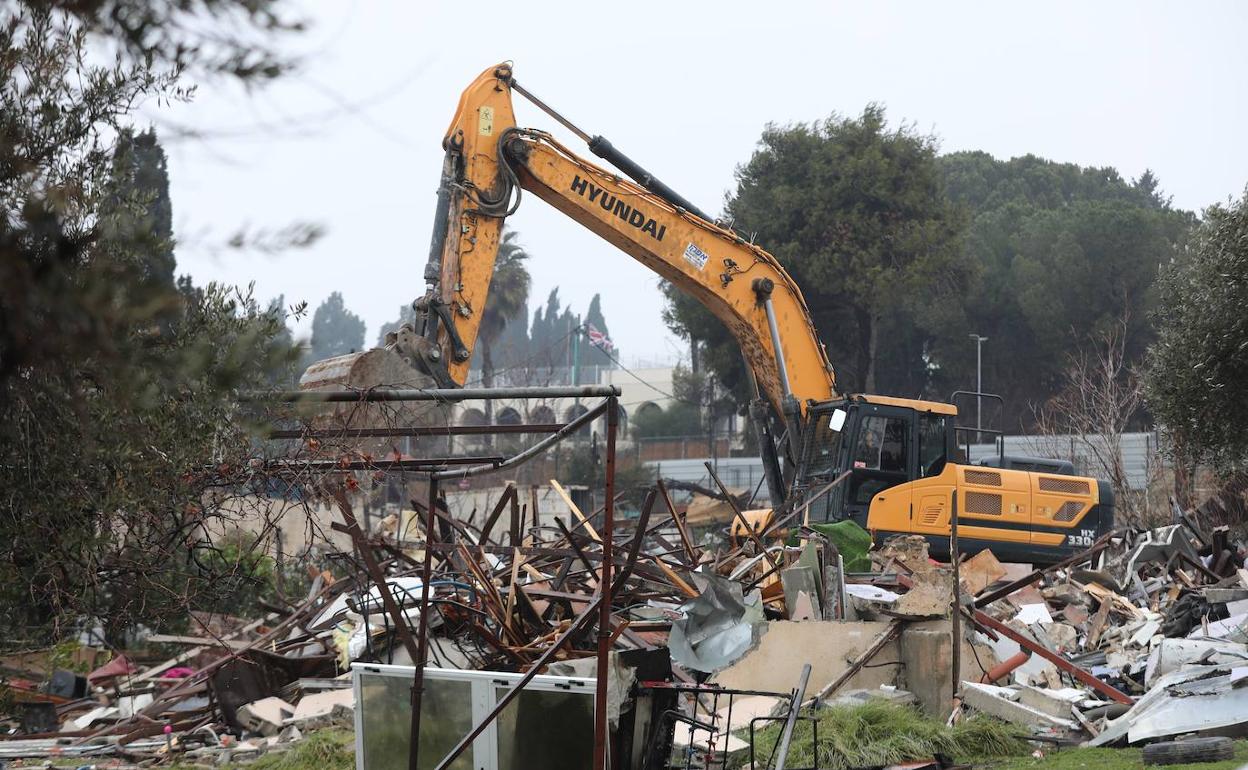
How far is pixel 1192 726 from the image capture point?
9.84 m

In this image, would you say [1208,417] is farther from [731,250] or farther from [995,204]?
[995,204]

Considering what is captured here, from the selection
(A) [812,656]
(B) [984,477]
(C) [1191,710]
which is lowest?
(C) [1191,710]

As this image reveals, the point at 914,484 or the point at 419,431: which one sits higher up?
the point at 419,431

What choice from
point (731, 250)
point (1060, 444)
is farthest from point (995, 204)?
point (731, 250)

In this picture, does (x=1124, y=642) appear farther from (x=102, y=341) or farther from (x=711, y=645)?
(x=102, y=341)

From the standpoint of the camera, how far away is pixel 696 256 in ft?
56.0

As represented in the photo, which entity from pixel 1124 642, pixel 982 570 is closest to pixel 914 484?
pixel 982 570

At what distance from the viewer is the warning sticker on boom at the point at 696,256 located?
17.0 meters

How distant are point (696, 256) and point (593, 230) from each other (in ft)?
4.56

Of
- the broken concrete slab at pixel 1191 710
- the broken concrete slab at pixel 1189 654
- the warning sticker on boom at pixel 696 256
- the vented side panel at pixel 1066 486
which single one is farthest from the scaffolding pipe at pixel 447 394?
the vented side panel at pixel 1066 486

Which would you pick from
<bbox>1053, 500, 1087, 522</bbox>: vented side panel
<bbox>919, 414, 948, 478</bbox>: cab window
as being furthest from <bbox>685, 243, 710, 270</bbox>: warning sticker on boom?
<bbox>1053, 500, 1087, 522</bbox>: vented side panel

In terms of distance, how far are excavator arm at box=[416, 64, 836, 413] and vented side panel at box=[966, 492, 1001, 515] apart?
239cm

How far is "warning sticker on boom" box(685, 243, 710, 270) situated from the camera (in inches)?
670

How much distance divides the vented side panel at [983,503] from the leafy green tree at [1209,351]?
2606 mm
